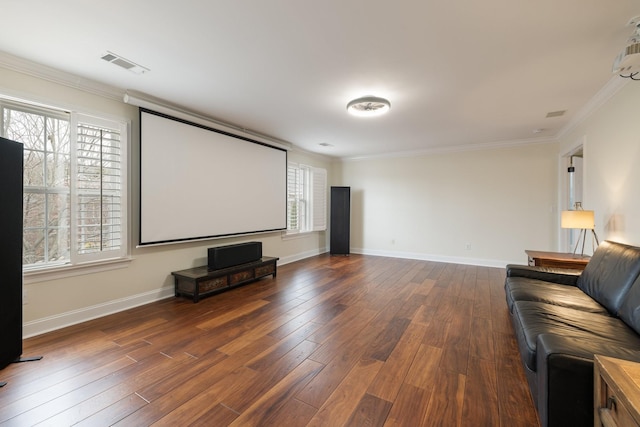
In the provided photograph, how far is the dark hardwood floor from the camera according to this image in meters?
1.61

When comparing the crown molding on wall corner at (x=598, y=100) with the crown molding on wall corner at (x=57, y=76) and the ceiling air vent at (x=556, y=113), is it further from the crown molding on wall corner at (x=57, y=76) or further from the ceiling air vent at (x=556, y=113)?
the crown molding on wall corner at (x=57, y=76)

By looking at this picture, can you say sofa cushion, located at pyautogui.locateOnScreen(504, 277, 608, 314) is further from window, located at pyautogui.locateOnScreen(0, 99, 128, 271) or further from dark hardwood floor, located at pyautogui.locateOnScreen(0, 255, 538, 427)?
window, located at pyautogui.locateOnScreen(0, 99, 128, 271)

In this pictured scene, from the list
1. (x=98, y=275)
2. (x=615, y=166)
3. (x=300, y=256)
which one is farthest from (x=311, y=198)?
(x=615, y=166)

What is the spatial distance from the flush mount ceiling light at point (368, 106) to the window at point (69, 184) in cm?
268

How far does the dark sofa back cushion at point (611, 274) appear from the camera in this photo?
1967 millimetres

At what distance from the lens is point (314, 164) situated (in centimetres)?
666

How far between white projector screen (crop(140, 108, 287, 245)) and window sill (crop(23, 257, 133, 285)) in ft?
1.07

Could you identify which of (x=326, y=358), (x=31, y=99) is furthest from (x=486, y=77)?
(x=31, y=99)

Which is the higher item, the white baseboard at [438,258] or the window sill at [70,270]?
the window sill at [70,270]

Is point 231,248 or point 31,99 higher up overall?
point 31,99

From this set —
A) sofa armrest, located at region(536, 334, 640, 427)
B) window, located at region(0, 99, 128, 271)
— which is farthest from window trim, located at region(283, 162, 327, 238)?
sofa armrest, located at region(536, 334, 640, 427)

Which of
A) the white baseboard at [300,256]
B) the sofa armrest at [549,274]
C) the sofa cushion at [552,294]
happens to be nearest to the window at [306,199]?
the white baseboard at [300,256]

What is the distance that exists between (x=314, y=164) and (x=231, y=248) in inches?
130

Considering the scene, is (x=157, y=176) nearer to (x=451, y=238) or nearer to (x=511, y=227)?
(x=451, y=238)
